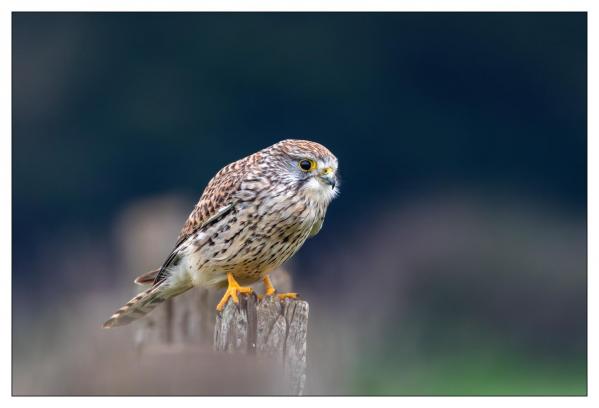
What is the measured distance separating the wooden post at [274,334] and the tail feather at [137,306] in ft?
1.97

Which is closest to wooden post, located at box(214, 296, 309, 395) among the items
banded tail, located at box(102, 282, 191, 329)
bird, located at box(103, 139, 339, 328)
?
bird, located at box(103, 139, 339, 328)

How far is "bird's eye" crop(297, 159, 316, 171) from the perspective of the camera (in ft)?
13.0

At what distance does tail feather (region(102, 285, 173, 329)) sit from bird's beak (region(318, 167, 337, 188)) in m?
0.87

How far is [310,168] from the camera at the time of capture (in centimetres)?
397

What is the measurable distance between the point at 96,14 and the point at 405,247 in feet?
7.29

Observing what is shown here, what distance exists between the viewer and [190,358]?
360 cm

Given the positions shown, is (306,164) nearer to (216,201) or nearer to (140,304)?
(216,201)

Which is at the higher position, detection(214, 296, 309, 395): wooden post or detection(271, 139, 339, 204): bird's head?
detection(271, 139, 339, 204): bird's head

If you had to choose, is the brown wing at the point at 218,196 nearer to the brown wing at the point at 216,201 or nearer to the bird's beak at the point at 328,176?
the brown wing at the point at 216,201

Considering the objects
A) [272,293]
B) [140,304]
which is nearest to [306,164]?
[272,293]

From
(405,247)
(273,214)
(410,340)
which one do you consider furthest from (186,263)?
(405,247)

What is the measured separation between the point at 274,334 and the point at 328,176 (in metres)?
0.62

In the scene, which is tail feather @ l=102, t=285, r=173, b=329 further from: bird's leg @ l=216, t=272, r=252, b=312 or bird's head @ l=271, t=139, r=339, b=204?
bird's head @ l=271, t=139, r=339, b=204

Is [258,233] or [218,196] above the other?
[218,196]
